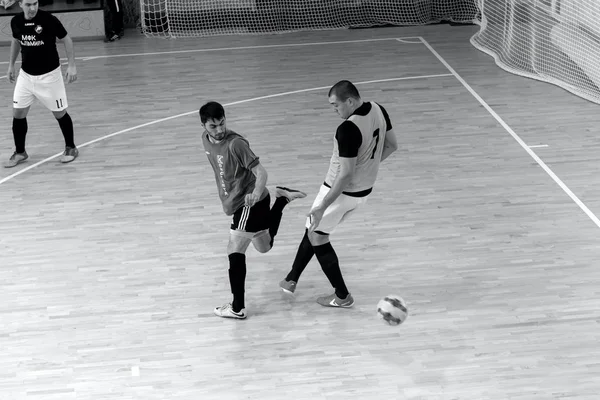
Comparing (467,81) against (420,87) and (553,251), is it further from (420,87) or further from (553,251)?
(553,251)

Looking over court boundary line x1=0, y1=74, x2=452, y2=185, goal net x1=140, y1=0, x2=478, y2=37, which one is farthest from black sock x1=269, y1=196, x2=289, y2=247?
goal net x1=140, y1=0, x2=478, y2=37

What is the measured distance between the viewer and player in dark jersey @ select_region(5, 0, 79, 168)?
28.7ft

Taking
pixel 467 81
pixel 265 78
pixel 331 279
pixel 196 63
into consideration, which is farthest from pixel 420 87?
pixel 331 279

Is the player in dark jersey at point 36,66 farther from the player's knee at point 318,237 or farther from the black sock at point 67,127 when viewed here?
the player's knee at point 318,237

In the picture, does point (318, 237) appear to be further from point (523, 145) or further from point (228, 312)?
point (523, 145)

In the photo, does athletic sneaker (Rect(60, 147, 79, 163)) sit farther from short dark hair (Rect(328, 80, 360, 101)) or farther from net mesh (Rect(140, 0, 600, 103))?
net mesh (Rect(140, 0, 600, 103))

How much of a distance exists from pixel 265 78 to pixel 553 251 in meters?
6.08

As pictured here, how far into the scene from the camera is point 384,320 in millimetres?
6020

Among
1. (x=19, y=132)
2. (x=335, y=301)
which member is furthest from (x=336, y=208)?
(x=19, y=132)

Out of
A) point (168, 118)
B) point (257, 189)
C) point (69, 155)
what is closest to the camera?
point (257, 189)

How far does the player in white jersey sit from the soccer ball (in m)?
0.48

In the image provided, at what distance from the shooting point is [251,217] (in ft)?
20.2

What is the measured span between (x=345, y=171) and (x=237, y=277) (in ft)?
3.97

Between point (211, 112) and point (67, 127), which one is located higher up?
point (211, 112)
